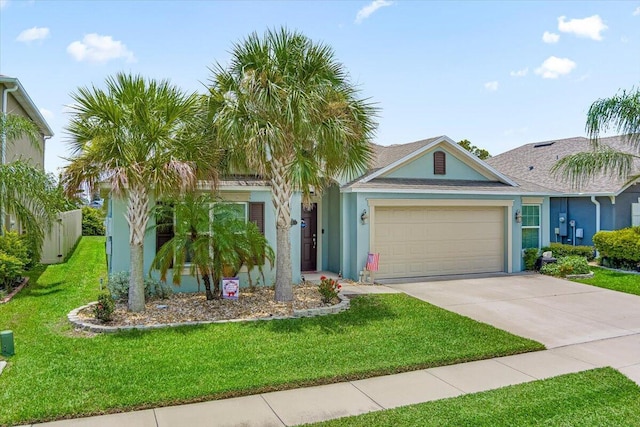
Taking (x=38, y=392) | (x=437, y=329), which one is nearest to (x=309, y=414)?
(x=38, y=392)

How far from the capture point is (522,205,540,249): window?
15461 mm

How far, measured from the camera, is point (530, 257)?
599 inches

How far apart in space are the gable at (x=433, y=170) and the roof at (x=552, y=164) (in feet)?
13.6

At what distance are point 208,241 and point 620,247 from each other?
13817 mm

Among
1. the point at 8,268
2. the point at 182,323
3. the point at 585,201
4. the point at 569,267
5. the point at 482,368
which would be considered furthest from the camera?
the point at 585,201

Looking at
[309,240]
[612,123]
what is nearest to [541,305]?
[612,123]

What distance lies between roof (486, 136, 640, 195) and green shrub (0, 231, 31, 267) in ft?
57.2

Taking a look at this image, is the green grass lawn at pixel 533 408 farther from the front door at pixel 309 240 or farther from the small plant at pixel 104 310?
the front door at pixel 309 240

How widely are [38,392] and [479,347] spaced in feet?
20.4

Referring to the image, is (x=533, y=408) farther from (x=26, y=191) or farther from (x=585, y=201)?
(x=585, y=201)

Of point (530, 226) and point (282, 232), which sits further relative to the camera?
point (530, 226)

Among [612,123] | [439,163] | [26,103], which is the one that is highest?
[26,103]

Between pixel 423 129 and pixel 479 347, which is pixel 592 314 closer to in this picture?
pixel 479 347

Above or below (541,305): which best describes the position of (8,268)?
above
